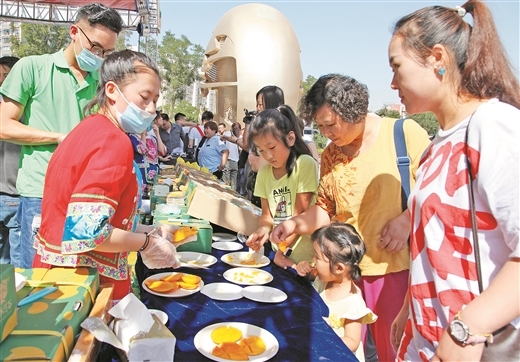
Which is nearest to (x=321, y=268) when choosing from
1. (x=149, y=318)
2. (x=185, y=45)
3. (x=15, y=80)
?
(x=149, y=318)

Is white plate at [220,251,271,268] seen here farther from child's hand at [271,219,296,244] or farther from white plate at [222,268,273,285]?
child's hand at [271,219,296,244]

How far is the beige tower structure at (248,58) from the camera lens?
934 cm

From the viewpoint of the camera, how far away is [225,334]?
1.27m

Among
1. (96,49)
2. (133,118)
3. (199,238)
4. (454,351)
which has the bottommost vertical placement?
(199,238)

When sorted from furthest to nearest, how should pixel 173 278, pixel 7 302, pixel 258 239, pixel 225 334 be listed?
pixel 258 239 → pixel 173 278 → pixel 225 334 → pixel 7 302

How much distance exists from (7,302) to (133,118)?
29.1 inches

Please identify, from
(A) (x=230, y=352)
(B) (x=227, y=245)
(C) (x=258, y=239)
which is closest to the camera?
(A) (x=230, y=352)

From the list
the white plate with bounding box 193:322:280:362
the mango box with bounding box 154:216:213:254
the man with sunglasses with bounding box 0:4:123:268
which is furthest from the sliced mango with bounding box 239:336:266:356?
the man with sunglasses with bounding box 0:4:123:268

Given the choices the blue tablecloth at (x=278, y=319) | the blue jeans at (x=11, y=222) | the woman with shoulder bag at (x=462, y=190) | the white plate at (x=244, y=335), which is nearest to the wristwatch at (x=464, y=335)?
the woman with shoulder bag at (x=462, y=190)

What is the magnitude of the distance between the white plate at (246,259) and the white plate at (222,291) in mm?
320

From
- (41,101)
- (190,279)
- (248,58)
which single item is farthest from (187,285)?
(248,58)

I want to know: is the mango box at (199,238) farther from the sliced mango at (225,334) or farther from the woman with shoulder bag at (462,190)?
the woman with shoulder bag at (462,190)

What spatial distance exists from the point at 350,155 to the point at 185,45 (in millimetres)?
39096

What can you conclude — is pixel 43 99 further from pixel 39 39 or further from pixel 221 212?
pixel 39 39
